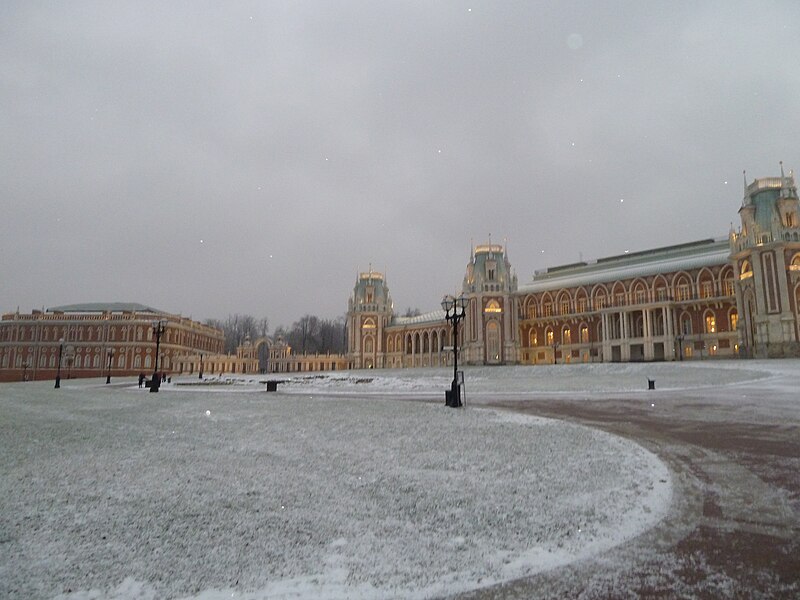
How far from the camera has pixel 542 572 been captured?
458 centimetres

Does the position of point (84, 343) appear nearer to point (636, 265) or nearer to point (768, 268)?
point (636, 265)

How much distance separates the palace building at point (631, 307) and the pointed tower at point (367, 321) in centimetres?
20

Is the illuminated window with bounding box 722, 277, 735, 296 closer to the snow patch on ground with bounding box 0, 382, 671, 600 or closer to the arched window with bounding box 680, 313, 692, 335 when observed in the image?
the arched window with bounding box 680, 313, 692, 335

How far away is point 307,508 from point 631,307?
7116 cm

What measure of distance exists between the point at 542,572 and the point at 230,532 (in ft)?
10.6

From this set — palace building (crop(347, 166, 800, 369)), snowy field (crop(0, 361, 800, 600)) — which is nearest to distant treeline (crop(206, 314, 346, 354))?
palace building (crop(347, 166, 800, 369))

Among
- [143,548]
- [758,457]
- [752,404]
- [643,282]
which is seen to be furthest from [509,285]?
[143,548]

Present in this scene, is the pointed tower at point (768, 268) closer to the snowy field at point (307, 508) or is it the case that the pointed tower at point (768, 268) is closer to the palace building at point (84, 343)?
the snowy field at point (307, 508)

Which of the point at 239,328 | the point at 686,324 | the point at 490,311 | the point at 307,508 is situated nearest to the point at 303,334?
the point at 239,328

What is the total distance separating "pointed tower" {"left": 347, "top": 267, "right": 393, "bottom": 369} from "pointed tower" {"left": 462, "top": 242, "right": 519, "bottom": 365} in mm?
20989

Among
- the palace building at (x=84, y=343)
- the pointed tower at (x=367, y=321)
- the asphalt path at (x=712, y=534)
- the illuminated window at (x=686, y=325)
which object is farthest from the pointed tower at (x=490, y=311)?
the asphalt path at (x=712, y=534)

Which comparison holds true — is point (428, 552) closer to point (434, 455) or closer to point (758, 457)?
point (434, 455)

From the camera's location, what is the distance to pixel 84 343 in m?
96.3

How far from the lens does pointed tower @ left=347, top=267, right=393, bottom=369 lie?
96.3m
